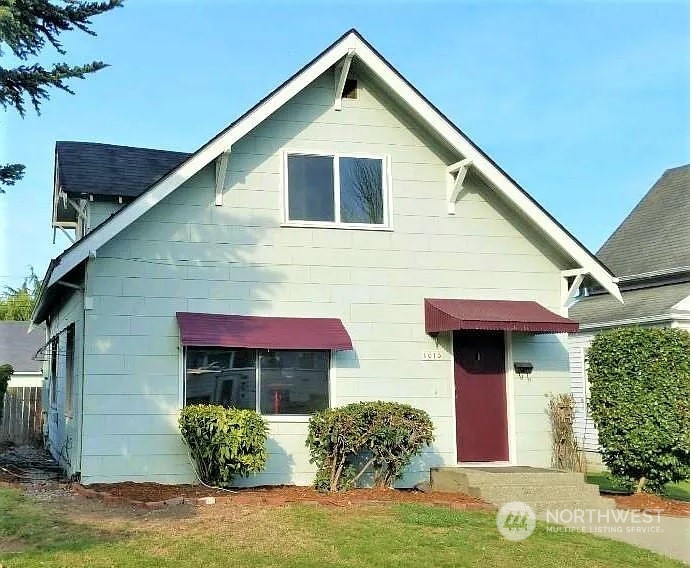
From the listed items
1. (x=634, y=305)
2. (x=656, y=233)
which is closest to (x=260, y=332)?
(x=634, y=305)

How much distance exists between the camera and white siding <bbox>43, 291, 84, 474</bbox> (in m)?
12.8

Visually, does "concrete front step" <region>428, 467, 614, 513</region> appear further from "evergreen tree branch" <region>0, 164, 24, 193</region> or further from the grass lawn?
"evergreen tree branch" <region>0, 164, 24, 193</region>

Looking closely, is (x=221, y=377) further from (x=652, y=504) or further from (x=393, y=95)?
(x=652, y=504)

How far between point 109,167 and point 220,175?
4099 millimetres

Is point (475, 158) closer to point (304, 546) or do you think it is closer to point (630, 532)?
point (630, 532)

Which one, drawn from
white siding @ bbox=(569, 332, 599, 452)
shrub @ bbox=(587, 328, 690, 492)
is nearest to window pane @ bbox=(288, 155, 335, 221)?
shrub @ bbox=(587, 328, 690, 492)

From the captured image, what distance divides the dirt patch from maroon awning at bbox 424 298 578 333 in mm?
2714

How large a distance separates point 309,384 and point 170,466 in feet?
8.04

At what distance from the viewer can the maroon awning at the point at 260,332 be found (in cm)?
1226

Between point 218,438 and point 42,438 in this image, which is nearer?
point 218,438

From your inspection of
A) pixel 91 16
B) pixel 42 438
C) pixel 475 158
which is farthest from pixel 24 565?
pixel 42 438

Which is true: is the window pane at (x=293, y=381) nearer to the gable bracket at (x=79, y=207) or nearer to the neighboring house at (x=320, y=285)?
the neighboring house at (x=320, y=285)

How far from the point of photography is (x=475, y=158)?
536 inches

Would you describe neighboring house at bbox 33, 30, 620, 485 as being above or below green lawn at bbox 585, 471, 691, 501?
above
